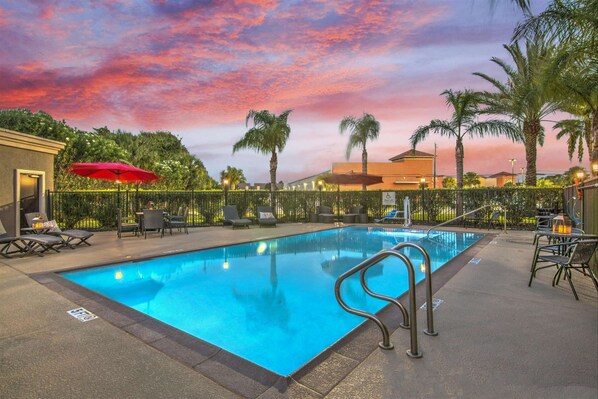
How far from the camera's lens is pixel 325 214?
55.8ft

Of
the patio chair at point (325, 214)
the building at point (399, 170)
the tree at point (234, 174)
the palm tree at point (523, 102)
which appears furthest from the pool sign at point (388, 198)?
the tree at point (234, 174)

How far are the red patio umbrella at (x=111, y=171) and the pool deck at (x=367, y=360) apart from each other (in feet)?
22.1

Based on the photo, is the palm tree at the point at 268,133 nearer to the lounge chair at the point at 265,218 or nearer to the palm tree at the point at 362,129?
the lounge chair at the point at 265,218

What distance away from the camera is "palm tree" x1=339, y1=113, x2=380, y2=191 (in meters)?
22.1

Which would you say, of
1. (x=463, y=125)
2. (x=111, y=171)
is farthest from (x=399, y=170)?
(x=111, y=171)

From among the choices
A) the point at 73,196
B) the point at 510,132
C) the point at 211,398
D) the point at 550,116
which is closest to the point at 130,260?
the point at 211,398

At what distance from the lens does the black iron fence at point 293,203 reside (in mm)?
13031

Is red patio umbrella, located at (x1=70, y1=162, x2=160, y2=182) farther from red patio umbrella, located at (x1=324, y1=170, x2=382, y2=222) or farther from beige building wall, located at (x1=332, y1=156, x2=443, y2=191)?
beige building wall, located at (x1=332, y1=156, x2=443, y2=191)

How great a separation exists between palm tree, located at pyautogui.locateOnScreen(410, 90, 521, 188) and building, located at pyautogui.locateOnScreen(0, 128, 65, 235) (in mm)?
16558

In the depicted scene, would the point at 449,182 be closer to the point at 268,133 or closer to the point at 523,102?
the point at 523,102

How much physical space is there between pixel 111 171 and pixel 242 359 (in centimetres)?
1027

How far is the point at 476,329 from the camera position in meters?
3.25

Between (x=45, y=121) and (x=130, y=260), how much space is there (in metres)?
18.6

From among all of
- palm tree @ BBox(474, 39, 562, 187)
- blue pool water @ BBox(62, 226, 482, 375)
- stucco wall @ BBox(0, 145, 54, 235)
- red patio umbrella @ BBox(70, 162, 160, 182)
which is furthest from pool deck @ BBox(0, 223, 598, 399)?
palm tree @ BBox(474, 39, 562, 187)
